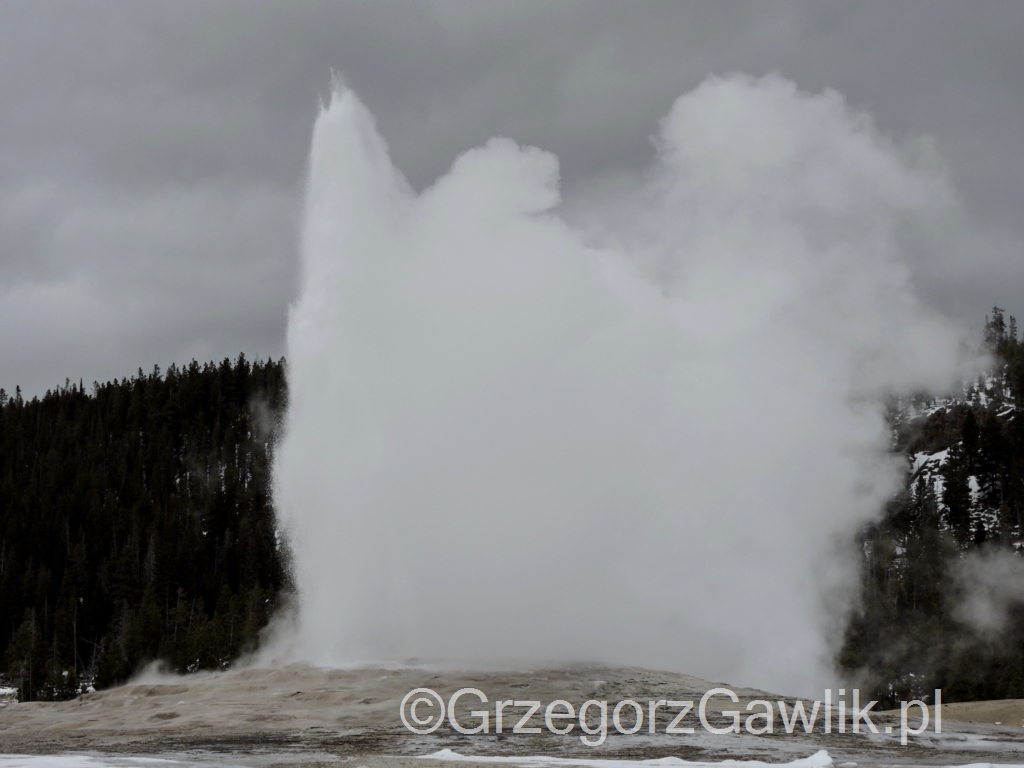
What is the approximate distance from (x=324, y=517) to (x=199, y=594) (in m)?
57.4

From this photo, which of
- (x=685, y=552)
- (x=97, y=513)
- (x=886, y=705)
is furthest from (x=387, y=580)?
(x=97, y=513)

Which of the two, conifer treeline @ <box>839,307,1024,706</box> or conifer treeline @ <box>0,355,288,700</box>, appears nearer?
conifer treeline @ <box>839,307,1024,706</box>

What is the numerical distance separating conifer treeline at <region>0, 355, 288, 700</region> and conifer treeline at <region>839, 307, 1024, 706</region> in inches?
1342

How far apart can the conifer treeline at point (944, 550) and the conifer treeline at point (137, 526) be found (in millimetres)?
34090

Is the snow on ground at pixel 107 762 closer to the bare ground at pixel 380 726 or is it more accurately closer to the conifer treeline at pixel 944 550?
the bare ground at pixel 380 726

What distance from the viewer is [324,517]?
3466 centimetres

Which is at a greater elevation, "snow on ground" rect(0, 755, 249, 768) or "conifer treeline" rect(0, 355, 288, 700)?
"conifer treeline" rect(0, 355, 288, 700)

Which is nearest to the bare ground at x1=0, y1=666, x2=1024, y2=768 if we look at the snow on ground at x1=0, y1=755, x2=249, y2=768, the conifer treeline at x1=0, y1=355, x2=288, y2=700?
the snow on ground at x1=0, y1=755, x2=249, y2=768

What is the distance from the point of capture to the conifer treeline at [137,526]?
62.8 metres

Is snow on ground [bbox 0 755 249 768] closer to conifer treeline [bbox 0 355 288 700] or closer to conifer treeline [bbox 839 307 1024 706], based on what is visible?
conifer treeline [bbox 0 355 288 700]

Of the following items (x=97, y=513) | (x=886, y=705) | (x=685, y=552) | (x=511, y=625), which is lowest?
(x=886, y=705)

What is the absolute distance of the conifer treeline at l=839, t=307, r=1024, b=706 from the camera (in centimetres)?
5306

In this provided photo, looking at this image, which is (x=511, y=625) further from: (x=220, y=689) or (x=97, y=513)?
(x=97, y=513)

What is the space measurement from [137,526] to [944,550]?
231 ft
